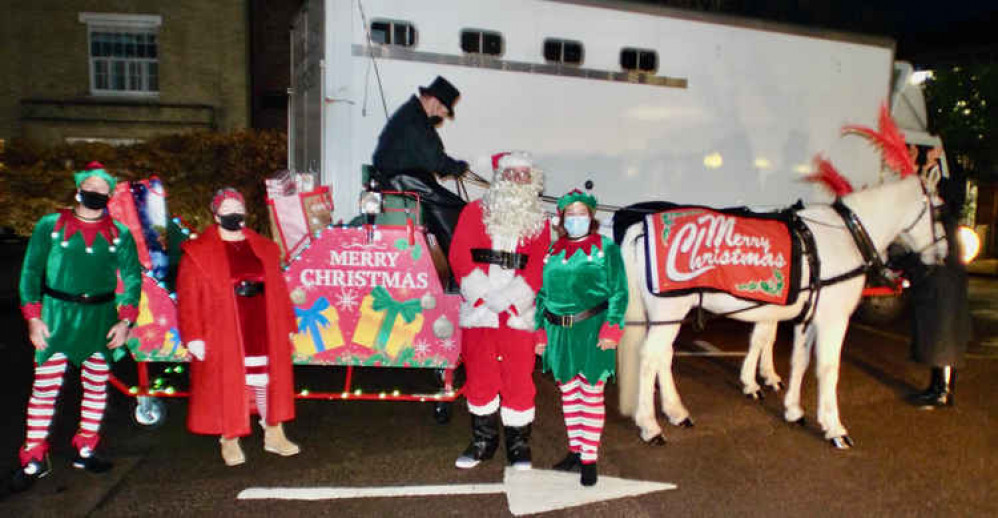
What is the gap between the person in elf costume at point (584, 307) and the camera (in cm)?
382

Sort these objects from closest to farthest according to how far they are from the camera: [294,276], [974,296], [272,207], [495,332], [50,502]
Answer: [50,502] < [495,332] < [294,276] < [272,207] < [974,296]

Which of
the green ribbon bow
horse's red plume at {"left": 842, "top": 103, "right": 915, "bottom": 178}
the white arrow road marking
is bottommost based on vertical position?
the white arrow road marking

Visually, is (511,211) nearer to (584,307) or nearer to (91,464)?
(584,307)

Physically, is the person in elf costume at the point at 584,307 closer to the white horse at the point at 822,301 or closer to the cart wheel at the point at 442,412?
the white horse at the point at 822,301

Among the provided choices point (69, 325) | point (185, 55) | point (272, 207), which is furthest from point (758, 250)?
point (185, 55)

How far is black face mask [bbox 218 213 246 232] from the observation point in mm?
4053

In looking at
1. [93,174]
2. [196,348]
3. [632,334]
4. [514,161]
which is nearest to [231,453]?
[196,348]

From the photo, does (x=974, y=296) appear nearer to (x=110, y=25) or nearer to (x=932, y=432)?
(x=932, y=432)

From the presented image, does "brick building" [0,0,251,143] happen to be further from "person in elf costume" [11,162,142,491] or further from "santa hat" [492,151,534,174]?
"santa hat" [492,151,534,174]

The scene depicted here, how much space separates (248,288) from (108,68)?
1645cm

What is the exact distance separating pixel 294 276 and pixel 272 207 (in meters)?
0.80

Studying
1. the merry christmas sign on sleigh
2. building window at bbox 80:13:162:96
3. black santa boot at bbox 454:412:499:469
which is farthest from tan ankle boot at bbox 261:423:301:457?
building window at bbox 80:13:162:96

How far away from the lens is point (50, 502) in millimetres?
3711

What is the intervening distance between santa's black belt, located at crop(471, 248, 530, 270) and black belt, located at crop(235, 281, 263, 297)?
141 centimetres
